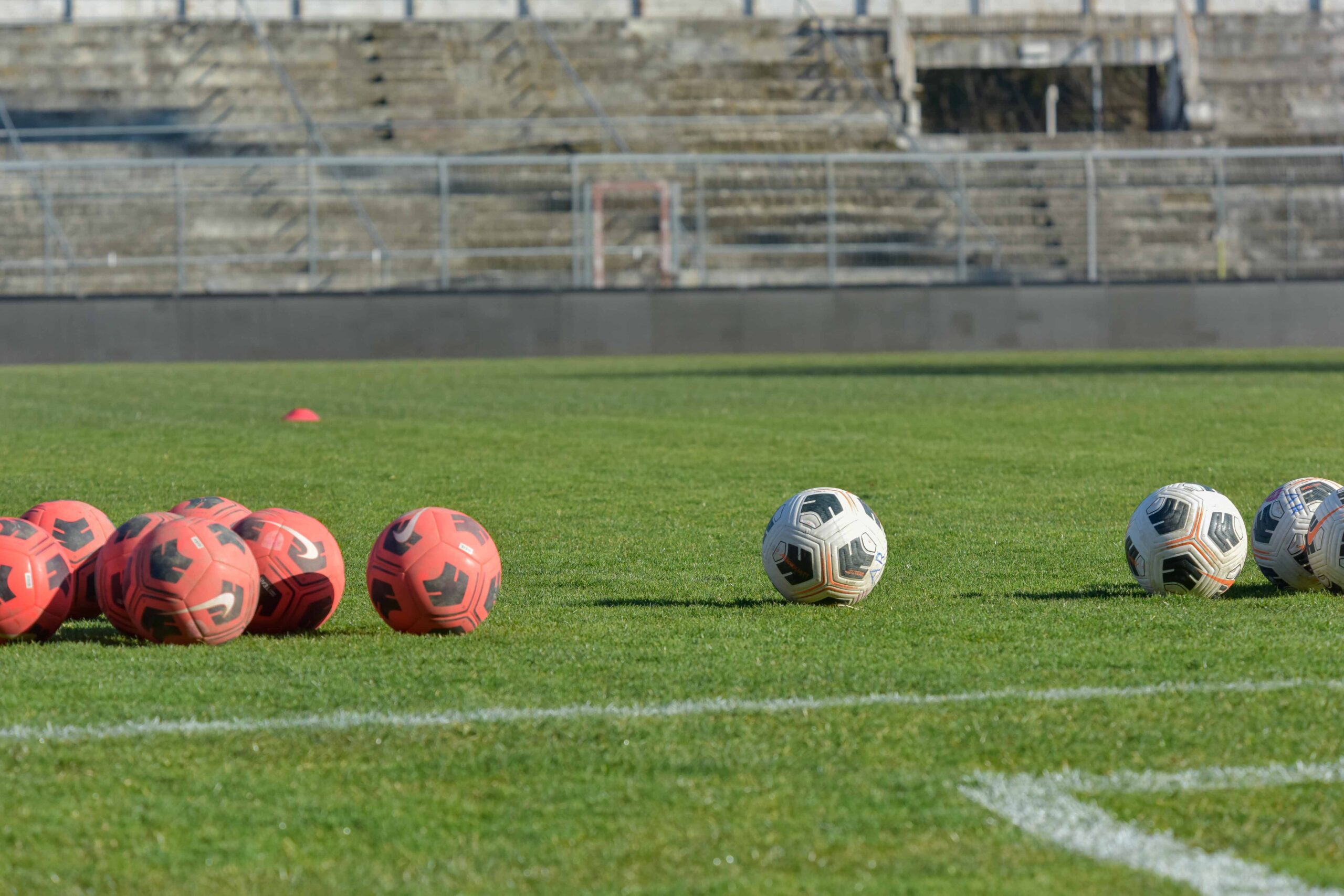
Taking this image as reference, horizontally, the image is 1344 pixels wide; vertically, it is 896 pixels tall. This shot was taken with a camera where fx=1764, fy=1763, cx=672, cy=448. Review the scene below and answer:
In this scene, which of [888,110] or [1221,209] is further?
[888,110]

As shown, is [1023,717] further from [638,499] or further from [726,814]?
[638,499]

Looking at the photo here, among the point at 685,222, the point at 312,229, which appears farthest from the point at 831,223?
the point at 312,229

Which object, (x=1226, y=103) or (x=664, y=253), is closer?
(x=664, y=253)

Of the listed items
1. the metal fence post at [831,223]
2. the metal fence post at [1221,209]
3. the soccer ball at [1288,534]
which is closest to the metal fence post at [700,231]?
the metal fence post at [831,223]

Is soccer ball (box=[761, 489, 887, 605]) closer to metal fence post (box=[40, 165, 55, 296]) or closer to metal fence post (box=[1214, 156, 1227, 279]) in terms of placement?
metal fence post (box=[1214, 156, 1227, 279])

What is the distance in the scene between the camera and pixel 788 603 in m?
5.67

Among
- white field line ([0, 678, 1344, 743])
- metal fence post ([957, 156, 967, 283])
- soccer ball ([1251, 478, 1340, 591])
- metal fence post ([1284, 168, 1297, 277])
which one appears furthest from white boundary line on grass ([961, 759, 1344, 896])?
metal fence post ([1284, 168, 1297, 277])

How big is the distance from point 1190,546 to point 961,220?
2216 cm

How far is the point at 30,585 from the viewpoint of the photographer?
16.3ft

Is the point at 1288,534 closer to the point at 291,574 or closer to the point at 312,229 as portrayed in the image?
the point at 291,574

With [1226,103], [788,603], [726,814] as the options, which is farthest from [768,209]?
[726,814]

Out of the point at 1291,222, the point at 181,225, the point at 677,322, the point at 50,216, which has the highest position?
the point at 50,216

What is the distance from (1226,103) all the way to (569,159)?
15.1 meters

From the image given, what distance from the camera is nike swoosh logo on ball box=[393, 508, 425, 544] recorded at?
16.8ft
